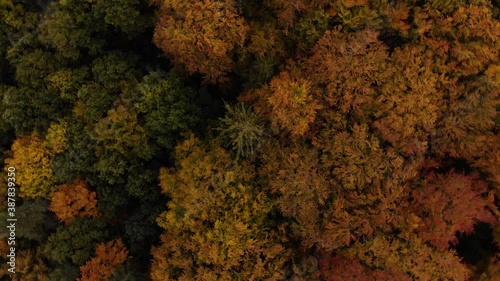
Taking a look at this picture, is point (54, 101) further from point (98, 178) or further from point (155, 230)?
point (155, 230)

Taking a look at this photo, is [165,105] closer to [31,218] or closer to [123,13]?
[123,13]

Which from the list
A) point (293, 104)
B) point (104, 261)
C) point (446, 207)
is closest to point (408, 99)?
point (293, 104)

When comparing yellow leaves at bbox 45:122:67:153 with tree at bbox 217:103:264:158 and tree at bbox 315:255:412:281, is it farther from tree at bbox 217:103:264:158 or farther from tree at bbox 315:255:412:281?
tree at bbox 315:255:412:281

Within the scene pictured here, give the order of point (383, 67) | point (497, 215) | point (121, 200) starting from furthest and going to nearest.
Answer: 1. point (121, 200)
2. point (497, 215)
3. point (383, 67)

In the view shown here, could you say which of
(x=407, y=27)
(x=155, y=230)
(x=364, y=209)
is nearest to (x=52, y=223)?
(x=155, y=230)

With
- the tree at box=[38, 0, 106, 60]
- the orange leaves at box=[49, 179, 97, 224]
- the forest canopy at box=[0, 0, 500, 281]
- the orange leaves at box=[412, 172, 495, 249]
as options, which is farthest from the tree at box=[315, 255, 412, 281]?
the tree at box=[38, 0, 106, 60]

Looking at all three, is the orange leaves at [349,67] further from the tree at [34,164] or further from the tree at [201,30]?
the tree at [34,164]
